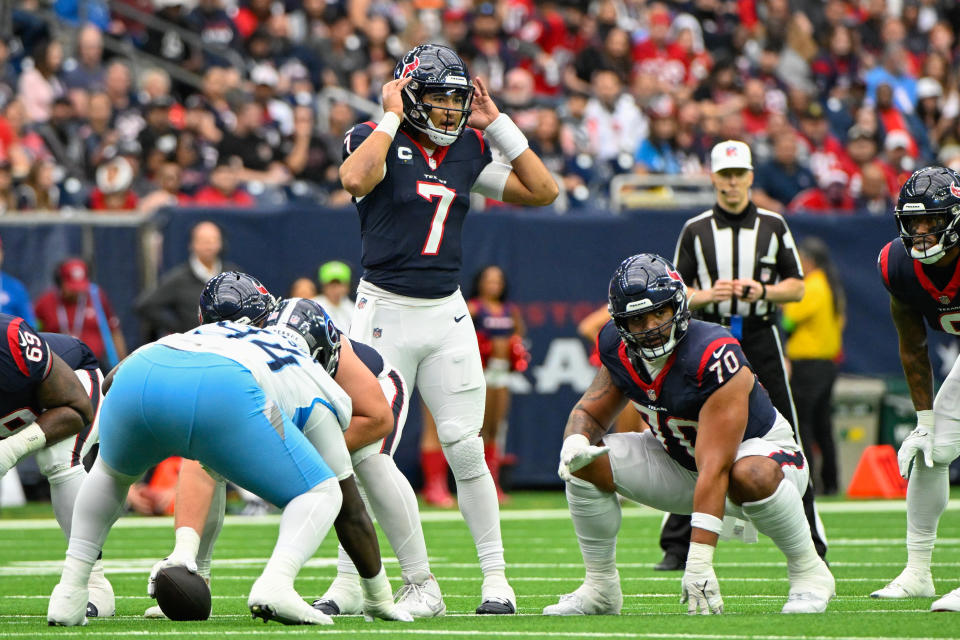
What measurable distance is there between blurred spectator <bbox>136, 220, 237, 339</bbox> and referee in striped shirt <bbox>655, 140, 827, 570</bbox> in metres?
4.64

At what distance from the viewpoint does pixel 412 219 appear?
6.14m

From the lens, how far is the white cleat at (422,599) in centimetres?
555

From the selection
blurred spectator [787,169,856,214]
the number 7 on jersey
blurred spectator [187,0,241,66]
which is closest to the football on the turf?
the number 7 on jersey

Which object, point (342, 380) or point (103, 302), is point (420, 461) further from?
point (342, 380)

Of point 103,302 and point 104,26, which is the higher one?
point 104,26

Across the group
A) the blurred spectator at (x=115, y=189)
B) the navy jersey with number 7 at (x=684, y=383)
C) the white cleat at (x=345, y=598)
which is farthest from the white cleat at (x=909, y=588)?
the blurred spectator at (x=115, y=189)

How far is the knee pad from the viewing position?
6023mm

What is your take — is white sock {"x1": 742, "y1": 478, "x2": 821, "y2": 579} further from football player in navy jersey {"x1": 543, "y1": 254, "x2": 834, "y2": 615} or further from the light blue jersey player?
the light blue jersey player

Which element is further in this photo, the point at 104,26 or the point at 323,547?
the point at 104,26

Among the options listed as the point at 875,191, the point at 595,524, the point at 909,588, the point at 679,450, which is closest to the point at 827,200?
the point at 875,191

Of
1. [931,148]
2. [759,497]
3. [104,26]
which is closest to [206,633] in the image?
[759,497]

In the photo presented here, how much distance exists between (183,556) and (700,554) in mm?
1813

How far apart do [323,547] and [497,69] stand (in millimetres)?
8313

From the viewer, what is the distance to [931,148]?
17.2 metres
